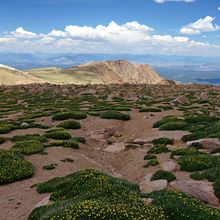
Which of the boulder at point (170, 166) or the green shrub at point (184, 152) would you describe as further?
the green shrub at point (184, 152)

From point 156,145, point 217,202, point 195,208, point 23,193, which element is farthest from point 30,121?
point 195,208

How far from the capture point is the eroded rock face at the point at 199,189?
18578 mm

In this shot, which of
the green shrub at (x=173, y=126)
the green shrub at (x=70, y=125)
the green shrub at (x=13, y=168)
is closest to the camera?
the green shrub at (x=13, y=168)

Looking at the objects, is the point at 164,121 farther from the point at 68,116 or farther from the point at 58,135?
the point at 58,135

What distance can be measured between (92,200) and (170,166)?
31.8ft

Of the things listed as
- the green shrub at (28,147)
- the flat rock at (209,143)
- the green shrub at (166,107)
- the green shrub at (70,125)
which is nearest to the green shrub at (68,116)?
the green shrub at (70,125)

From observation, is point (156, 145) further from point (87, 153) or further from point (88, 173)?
point (88, 173)

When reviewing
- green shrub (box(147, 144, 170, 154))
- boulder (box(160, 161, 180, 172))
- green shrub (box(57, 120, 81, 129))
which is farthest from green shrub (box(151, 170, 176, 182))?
green shrub (box(57, 120, 81, 129))

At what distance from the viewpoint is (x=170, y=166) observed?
22.8m

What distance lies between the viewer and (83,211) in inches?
488

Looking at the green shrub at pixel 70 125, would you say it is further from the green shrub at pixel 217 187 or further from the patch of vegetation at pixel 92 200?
the green shrub at pixel 217 187

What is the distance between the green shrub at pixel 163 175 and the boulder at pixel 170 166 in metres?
1.00

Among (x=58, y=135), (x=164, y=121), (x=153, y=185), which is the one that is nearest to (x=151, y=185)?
A: (x=153, y=185)

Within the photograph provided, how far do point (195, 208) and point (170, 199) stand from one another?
1163 millimetres
